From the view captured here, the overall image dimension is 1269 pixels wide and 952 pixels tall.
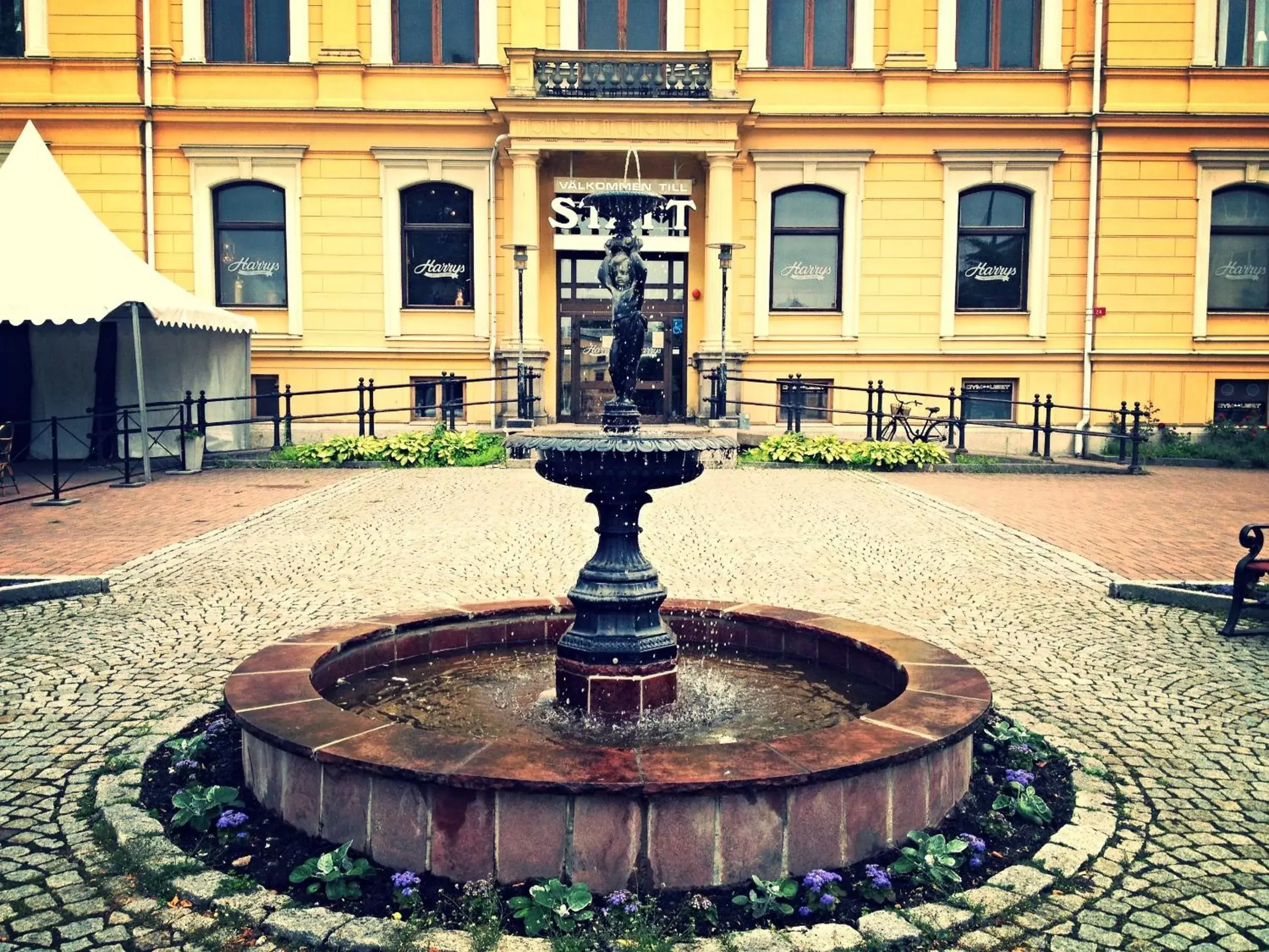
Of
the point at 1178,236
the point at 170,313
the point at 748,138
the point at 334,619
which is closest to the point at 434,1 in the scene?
the point at 748,138

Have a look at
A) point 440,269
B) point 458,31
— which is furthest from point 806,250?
point 458,31

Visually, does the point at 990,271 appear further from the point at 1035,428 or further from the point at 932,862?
the point at 932,862

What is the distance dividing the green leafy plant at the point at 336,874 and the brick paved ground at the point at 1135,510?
24.2 feet

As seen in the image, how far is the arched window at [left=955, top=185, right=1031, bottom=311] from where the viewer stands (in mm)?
22812

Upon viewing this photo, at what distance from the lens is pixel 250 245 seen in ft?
74.5

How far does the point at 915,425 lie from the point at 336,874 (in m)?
19.0

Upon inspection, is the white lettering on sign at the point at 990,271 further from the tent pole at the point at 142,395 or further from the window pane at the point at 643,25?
the tent pole at the point at 142,395

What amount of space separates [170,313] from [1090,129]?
1742cm

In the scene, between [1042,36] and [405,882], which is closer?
[405,882]

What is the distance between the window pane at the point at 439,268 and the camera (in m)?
22.8

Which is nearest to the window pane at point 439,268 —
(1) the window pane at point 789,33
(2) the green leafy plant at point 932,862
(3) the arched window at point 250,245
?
(3) the arched window at point 250,245

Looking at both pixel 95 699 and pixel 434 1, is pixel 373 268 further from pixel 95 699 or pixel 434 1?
pixel 95 699

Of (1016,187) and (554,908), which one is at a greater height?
(1016,187)

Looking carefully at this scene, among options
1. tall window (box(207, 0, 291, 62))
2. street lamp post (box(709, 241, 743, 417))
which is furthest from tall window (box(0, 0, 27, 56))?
street lamp post (box(709, 241, 743, 417))
